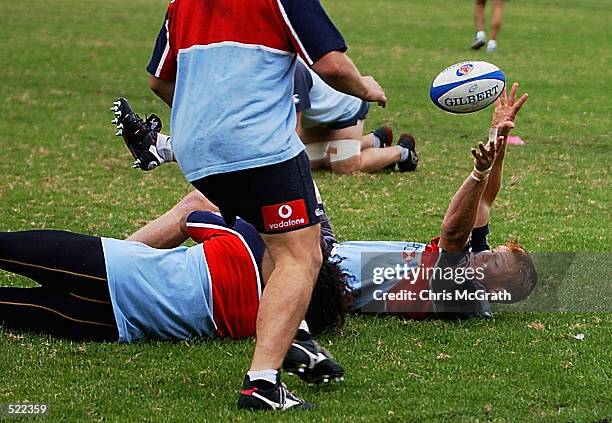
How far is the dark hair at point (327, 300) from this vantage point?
16.1 ft

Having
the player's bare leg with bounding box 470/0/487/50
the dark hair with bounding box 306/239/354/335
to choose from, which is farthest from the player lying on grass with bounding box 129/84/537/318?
the player's bare leg with bounding box 470/0/487/50

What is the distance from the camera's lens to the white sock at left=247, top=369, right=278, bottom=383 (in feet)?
13.3

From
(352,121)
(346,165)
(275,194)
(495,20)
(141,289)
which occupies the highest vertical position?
(275,194)

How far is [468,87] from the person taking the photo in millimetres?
5820

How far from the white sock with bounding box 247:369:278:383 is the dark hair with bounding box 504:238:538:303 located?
173 centimetres

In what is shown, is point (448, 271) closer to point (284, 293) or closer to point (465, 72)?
point (465, 72)

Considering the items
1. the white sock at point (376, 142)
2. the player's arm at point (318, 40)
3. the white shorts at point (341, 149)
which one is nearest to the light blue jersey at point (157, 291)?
the player's arm at point (318, 40)

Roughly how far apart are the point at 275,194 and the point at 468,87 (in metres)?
2.00

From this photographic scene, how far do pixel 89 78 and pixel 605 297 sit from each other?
979cm

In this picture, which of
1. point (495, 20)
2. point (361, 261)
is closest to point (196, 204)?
point (361, 261)

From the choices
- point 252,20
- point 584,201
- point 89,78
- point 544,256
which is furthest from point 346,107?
point 89,78

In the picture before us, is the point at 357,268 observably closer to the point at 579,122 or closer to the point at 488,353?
the point at 488,353

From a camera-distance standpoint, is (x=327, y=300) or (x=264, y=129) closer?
(x=264, y=129)

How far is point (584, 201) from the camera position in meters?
8.04
